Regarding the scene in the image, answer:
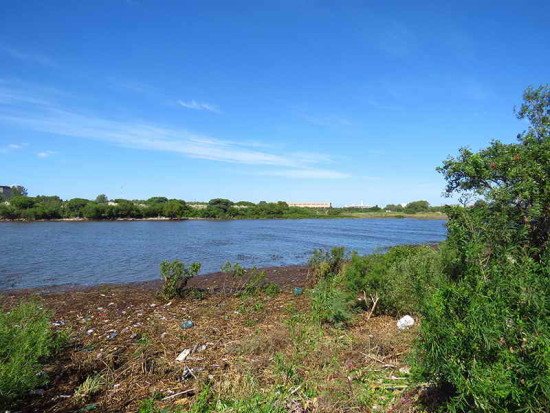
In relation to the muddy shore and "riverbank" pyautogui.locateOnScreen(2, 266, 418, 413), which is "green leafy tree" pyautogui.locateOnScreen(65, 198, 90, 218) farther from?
"riverbank" pyautogui.locateOnScreen(2, 266, 418, 413)

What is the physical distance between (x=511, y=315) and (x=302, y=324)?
4.25m

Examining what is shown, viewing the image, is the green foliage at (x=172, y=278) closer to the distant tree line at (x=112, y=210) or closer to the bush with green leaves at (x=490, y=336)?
the bush with green leaves at (x=490, y=336)

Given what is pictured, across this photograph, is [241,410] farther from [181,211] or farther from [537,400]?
[181,211]

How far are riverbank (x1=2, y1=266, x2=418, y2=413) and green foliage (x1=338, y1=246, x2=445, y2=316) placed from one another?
17.7 inches

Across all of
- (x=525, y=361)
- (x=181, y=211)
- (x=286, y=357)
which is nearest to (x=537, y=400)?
(x=525, y=361)

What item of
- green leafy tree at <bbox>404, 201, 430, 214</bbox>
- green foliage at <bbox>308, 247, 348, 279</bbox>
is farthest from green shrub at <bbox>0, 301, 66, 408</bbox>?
green leafy tree at <bbox>404, 201, 430, 214</bbox>

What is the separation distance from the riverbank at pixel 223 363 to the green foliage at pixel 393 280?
0.45 meters

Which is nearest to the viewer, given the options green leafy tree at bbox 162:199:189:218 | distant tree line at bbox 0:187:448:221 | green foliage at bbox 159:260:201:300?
green foliage at bbox 159:260:201:300

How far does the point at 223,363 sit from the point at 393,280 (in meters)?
4.12

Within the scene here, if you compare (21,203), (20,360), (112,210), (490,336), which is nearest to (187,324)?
(20,360)

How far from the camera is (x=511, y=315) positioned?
2727 mm

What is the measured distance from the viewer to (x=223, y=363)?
493cm

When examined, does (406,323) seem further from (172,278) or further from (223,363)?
(172,278)

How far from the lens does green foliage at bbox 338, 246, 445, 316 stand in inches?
261
